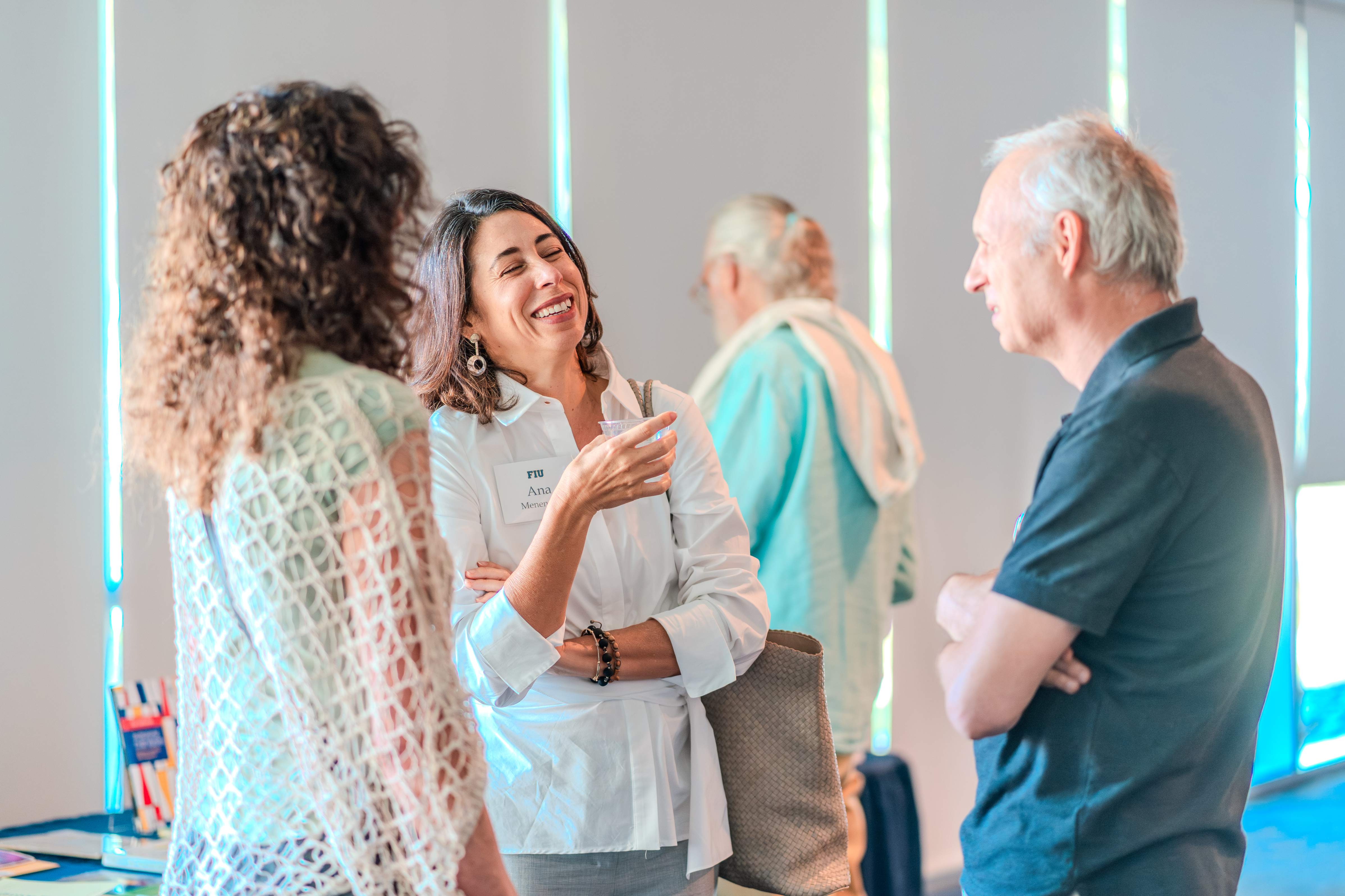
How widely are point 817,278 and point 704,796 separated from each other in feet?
6.02

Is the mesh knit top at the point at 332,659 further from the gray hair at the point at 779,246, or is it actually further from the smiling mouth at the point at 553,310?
the gray hair at the point at 779,246

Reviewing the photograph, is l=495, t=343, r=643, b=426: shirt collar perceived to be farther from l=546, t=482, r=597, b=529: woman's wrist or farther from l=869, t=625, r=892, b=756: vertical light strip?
l=869, t=625, r=892, b=756: vertical light strip

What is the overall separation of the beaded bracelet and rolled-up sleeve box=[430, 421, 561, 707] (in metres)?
0.08

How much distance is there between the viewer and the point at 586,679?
150 centimetres

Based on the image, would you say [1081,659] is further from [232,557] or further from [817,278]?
[817,278]

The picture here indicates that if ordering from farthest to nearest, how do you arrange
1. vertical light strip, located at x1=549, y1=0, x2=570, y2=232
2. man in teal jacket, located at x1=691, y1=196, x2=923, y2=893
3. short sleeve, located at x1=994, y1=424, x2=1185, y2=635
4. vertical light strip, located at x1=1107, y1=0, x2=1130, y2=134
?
vertical light strip, located at x1=1107, y1=0, x2=1130, y2=134 < vertical light strip, located at x1=549, y1=0, x2=570, y2=232 < man in teal jacket, located at x1=691, y1=196, x2=923, y2=893 < short sleeve, located at x1=994, y1=424, x2=1185, y2=635

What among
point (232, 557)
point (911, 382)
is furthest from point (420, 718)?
point (911, 382)

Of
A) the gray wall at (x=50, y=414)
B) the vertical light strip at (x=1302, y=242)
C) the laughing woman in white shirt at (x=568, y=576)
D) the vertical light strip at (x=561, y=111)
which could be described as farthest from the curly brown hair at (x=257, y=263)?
the vertical light strip at (x=1302, y=242)

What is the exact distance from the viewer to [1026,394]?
170 inches

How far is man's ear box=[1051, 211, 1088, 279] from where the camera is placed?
148cm

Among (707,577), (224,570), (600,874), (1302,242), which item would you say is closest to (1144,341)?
(707,577)

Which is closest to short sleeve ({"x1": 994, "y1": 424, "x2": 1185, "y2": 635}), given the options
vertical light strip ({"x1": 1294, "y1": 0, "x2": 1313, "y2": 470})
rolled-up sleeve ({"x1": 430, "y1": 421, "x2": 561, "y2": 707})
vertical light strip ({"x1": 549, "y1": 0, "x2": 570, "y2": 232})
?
rolled-up sleeve ({"x1": 430, "y1": 421, "x2": 561, "y2": 707})

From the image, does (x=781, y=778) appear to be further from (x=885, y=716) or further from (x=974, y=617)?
(x=885, y=716)

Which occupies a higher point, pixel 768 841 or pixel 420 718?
pixel 420 718
